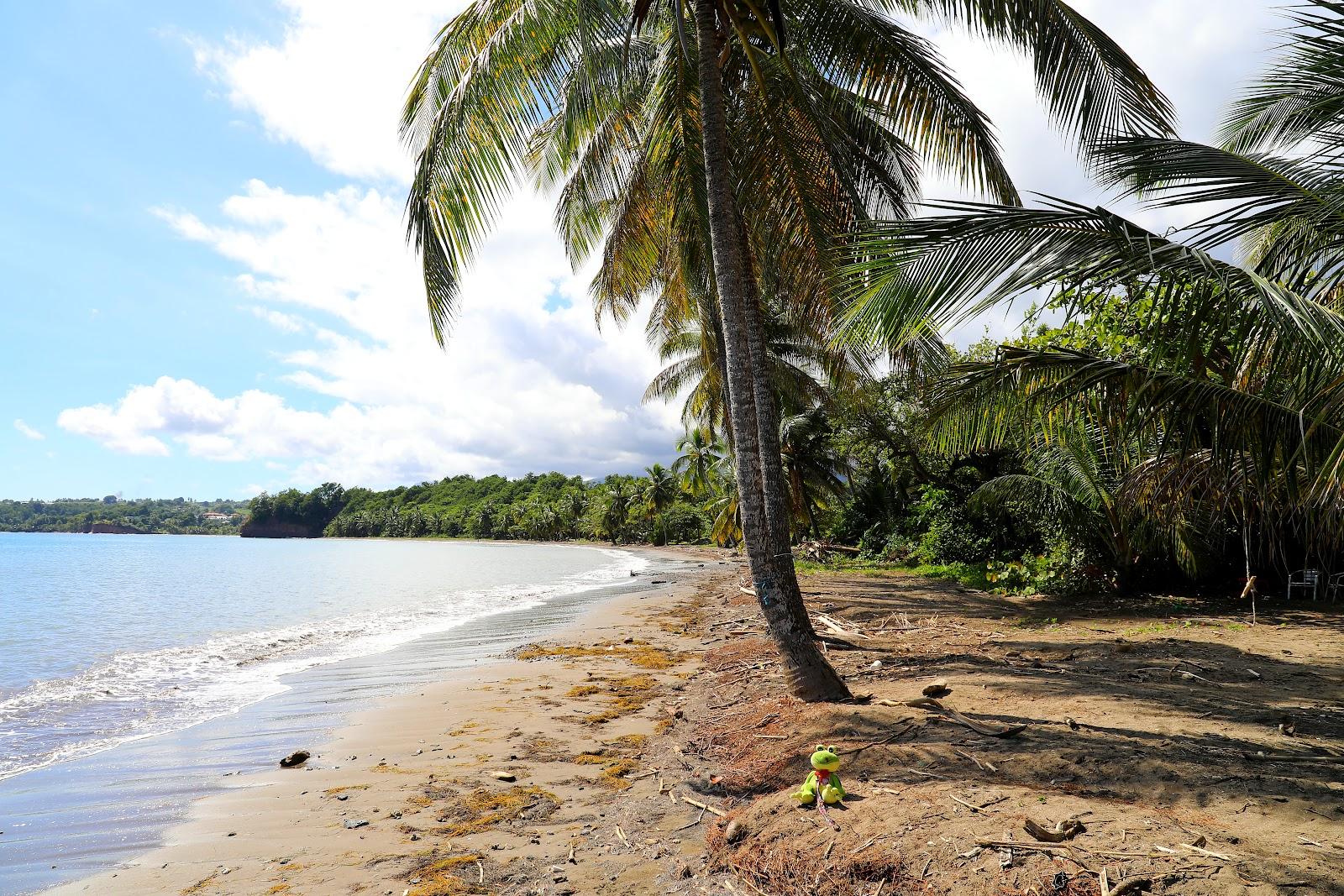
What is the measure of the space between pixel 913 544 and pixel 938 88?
1594cm

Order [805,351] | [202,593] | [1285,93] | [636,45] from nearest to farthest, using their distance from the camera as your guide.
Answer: [1285,93]
[636,45]
[805,351]
[202,593]

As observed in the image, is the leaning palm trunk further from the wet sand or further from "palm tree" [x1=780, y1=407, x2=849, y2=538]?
"palm tree" [x1=780, y1=407, x2=849, y2=538]

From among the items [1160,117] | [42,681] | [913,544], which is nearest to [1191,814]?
[1160,117]

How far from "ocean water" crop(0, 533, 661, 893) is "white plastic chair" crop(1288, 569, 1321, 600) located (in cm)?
1179

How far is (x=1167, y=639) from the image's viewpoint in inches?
300

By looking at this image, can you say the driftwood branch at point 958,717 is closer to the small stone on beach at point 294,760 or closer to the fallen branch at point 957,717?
the fallen branch at point 957,717

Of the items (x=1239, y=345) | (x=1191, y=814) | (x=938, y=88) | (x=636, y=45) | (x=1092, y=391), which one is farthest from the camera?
(x=636, y=45)

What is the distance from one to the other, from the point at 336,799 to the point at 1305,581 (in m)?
12.3

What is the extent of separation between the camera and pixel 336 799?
199 inches

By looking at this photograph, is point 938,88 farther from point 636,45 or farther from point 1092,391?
point 636,45

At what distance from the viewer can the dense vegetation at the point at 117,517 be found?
145000mm

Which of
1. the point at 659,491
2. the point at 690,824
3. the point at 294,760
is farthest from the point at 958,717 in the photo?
the point at 659,491

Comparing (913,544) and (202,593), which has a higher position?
(913,544)

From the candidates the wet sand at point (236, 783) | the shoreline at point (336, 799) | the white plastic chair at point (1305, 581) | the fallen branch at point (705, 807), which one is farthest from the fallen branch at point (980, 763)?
the white plastic chair at point (1305, 581)
